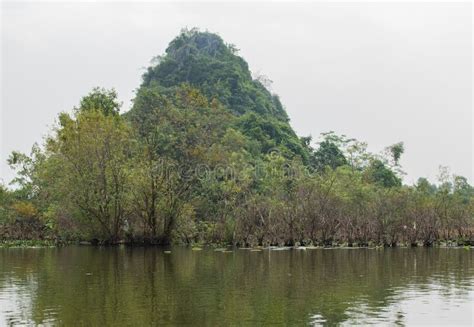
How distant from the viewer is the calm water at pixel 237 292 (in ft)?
39.1

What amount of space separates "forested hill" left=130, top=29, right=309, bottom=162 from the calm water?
45.7 meters

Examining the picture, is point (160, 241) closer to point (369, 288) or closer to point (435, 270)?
point (435, 270)

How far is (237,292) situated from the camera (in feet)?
50.4

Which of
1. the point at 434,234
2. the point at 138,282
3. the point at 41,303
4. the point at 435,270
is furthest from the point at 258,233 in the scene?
the point at 41,303

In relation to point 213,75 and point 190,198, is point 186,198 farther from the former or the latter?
point 213,75

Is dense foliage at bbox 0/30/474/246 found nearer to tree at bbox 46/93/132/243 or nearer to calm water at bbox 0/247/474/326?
tree at bbox 46/93/132/243

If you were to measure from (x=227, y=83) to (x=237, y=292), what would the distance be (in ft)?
234

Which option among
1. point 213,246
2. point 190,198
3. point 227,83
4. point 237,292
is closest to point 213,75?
point 227,83

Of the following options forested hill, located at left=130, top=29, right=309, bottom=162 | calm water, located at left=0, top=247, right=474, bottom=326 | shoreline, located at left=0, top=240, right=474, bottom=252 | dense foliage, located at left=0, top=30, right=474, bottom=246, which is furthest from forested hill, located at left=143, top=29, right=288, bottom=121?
calm water, located at left=0, top=247, right=474, bottom=326

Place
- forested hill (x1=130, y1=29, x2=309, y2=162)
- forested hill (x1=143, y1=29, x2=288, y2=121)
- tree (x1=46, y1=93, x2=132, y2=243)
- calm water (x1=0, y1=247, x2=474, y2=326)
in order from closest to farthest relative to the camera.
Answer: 1. calm water (x1=0, y1=247, x2=474, y2=326)
2. tree (x1=46, y1=93, x2=132, y2=243)
3. forested hill (x1=130, y1=29, x2=309, y2=162)
4. forested hill (x1=143, y1=29, x2=288, y2=121)

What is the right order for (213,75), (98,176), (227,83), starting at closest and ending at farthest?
1. (98,176)
2. (227,83)
3. (213,75)

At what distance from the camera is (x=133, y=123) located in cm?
3897

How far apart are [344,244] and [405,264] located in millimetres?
11873

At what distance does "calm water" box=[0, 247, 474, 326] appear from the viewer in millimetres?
11922
